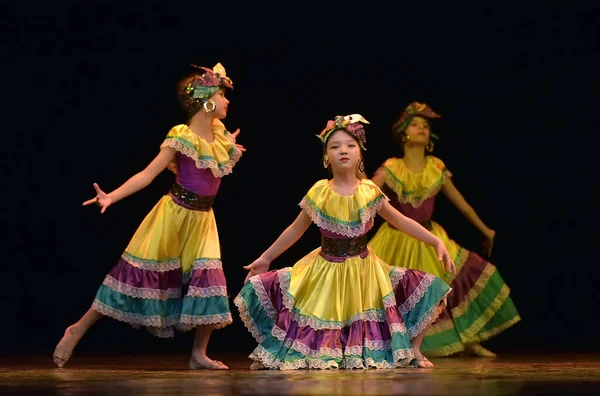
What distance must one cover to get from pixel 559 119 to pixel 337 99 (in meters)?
1.36

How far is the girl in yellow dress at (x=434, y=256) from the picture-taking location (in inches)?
256

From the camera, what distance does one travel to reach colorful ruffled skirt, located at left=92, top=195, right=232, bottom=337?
5.39m

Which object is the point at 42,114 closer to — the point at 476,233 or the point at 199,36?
the point at 199,36

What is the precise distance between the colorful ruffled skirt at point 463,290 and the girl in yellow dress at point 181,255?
4.27 ft

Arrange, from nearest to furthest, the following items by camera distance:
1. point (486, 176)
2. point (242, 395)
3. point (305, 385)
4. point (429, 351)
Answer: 1. point (242, 395)
2. point (305, 385)
3. point (429, 351)
4. point (486, 176)

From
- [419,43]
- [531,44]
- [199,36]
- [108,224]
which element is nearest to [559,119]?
[531,44]

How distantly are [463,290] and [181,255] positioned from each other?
1.80 meters

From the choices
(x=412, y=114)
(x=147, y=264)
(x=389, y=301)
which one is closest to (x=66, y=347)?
(x=147, y=264)

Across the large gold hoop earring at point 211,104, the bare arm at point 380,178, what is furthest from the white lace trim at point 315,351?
the bare arm at point 380,178

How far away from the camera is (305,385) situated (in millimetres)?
4211

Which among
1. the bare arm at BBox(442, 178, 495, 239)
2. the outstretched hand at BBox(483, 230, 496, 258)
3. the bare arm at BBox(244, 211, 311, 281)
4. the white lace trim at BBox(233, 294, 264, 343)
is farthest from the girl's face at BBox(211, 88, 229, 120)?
the outstretched hand at BBox(483, 230, 496, 258)

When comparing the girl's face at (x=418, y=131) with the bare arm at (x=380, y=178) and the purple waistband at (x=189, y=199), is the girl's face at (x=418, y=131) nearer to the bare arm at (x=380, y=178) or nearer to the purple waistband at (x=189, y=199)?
the bare arm at (x=380, y=178)

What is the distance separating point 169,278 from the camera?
5.50 metres

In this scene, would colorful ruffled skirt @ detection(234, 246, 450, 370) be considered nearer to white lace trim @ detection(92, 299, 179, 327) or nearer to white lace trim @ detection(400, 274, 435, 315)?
white lace trim @ detection(400, 274, 435, 315)
